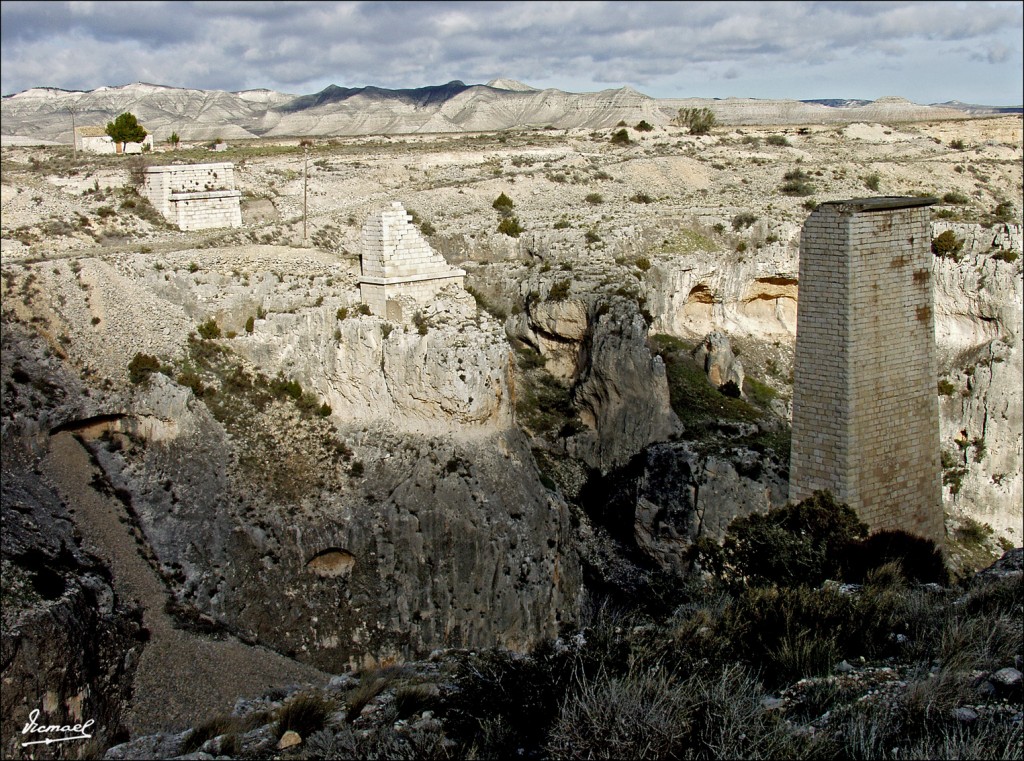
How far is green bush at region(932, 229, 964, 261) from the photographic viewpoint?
29031mm

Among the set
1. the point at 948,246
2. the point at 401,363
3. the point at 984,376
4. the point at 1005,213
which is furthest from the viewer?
the point at 1005,213

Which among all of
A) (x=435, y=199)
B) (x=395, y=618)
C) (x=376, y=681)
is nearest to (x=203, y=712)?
(x=395, y=618)

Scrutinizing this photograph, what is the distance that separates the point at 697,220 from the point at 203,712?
21846mm

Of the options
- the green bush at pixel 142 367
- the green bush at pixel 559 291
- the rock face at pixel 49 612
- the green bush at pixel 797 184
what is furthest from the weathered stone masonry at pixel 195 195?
the green bush at pixel 797 184

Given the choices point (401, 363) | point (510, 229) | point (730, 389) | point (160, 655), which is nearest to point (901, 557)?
point (401, 363)

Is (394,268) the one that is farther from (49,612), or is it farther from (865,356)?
(865,356)

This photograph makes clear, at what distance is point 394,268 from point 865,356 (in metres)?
10.4

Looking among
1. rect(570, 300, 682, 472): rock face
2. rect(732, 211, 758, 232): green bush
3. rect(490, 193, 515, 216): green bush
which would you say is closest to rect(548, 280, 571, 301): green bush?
rect(570, 300, 682, 472): rock face

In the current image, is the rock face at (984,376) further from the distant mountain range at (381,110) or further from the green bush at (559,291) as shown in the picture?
the distant mountain range at (381,110)

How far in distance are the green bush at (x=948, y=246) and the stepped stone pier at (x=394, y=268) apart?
16.3 meters

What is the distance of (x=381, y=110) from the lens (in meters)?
70.8

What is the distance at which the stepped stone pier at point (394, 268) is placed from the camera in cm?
2109

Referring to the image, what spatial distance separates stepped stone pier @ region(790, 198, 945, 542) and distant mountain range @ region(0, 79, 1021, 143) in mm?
33994

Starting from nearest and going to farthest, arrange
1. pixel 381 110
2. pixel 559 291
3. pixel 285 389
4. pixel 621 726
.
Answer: pixel 621 726, pixel 285 389, pixel 559 291, pixel 381 110
